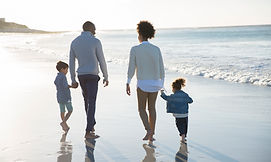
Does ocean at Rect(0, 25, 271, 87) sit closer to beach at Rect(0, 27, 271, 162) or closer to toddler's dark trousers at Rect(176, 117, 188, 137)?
beach at Rect(0, 27, 271, 162)

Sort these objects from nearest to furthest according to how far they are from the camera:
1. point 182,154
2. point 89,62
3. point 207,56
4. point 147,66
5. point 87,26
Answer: point 182,154
point 147,66
point 89,62
point 87,26
point 207,56

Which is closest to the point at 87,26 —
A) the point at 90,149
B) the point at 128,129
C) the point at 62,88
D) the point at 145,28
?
the point at 145,28

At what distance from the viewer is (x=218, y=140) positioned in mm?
5605

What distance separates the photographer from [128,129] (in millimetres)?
6254

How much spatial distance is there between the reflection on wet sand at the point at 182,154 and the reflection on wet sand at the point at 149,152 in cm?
29

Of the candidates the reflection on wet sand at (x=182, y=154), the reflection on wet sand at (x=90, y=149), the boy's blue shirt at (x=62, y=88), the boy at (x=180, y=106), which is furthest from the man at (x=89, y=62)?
the reflection on wet sand at (x=182, y=154)

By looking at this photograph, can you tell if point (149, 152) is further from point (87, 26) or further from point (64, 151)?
point (87, 26)

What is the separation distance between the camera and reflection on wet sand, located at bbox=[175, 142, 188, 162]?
476 centimetres

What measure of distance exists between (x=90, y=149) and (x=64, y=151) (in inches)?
13.5

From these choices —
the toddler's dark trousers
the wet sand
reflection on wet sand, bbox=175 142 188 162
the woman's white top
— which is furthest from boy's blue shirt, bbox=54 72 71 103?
reflection on wet sand, bbox=175 142 188 162

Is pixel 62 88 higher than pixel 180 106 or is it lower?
higher

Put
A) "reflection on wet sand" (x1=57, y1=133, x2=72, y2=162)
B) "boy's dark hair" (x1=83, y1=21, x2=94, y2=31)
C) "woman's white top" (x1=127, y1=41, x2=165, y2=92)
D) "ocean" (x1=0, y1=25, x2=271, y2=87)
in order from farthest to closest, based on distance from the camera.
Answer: "ocean" (x1=0, y1=25, x2=271, y2=87) < "boy's dark hair" (x1=83, y1=21, x2=94, y2=31) < "woman's white top" (x1=127, y1=41, x2=165, y2=92) < "reflection on wet sand" (x1=57, y1=133, x2=72, y2=162)

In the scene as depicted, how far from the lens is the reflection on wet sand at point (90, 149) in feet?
15.7

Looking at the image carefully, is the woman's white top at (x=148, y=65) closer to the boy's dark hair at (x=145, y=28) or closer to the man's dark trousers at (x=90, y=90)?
the boy's dark hair at (x=145, y=28)
